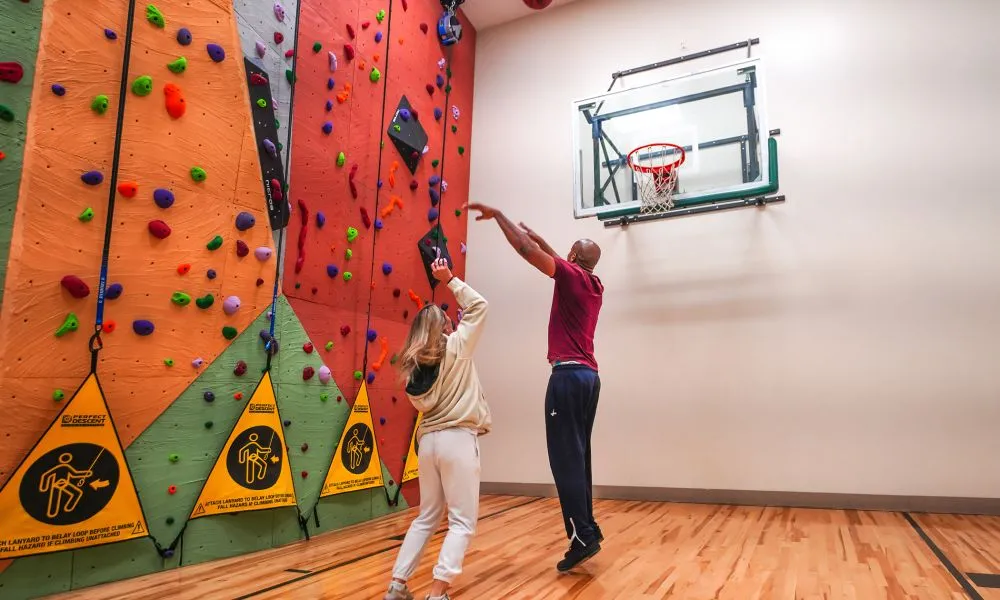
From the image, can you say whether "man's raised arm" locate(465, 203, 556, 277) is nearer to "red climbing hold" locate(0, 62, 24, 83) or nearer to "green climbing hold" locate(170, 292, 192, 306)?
"green climbing hold" locate(170, 292, 192, 306)

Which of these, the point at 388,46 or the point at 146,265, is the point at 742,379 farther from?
the point at 146,265

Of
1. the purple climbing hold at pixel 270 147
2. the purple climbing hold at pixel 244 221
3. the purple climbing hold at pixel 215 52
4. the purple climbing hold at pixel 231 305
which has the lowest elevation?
the purple climbing hold at pixel 231 305

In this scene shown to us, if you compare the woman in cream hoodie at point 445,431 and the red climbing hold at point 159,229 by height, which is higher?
the red climbing hold at point 159,229

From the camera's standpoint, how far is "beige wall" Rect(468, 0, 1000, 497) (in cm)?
436

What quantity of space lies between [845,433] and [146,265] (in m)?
4.64

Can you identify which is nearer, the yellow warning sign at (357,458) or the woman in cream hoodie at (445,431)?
the woman in cream hoodie at (445,431)

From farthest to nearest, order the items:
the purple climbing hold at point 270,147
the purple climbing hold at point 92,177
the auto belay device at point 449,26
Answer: the auto belay device at point 449,26 → the purple climbing hold at point 270,147 → the purple climbing hold at point 92,177

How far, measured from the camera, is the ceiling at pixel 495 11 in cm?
610

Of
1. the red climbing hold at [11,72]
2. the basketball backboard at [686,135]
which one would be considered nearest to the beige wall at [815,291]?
the basketball backboard at [686,135]

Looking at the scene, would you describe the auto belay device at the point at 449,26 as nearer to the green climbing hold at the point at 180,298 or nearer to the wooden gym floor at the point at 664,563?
the green climbing hold at the point at 180,298

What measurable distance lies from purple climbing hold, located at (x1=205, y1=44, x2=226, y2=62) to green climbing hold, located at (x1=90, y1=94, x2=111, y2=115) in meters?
0.70

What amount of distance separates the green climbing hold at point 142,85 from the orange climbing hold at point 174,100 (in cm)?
10

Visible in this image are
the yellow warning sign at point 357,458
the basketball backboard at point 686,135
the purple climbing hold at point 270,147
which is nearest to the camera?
the purple climbing hold at point 270,147

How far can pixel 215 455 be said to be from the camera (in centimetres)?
312
